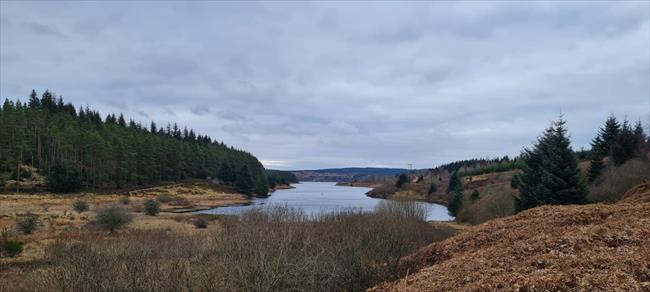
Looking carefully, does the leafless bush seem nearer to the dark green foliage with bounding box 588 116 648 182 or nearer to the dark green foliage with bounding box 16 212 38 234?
the dark green foliage with bounding box 588 116 648 182

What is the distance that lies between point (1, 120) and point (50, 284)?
82266 mm

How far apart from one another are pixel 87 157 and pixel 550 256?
89.3 m

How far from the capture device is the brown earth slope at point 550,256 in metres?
6.11

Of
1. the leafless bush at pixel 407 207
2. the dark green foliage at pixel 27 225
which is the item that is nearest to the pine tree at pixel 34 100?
the dark green foliage at pixel 27 225

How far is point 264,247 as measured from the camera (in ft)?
33.9

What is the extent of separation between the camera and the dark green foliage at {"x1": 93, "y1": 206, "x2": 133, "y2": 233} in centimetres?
3350

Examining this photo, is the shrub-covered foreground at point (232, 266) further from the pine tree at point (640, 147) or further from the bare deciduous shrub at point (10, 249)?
the pine tree at point (640, 147)

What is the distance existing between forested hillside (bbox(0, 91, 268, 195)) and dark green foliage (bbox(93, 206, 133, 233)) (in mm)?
41185

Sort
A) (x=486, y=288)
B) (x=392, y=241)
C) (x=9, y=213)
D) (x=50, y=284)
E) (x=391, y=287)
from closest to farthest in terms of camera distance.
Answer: (x=486, y=288) → (x=391, y=287) → (x=50, y=284) → (x=392, y=241) → (x=9, y=213)

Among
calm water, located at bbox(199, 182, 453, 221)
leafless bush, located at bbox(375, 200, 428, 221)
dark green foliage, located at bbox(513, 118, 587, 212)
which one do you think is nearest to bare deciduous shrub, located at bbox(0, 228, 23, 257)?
calm water, located at bbox(199, 182, 453, 221)

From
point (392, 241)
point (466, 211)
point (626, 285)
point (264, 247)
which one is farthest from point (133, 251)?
point (466, 211)

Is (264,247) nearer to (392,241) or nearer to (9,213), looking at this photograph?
(392,241)

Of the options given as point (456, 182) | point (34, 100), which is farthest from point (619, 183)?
point (34, 100)

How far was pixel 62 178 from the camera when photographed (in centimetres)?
6856
